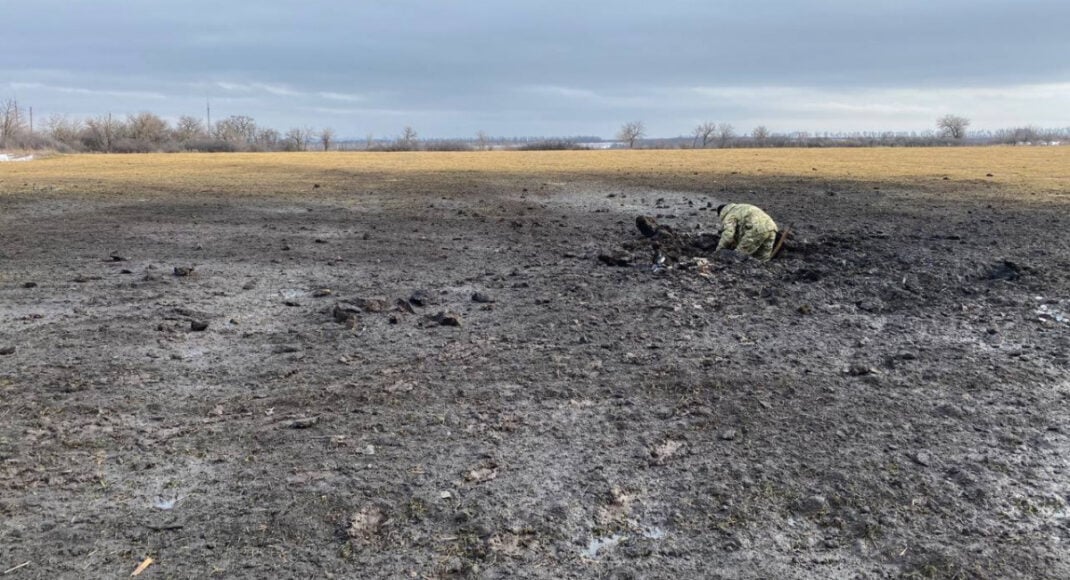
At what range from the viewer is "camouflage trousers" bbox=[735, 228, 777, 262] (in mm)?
9570

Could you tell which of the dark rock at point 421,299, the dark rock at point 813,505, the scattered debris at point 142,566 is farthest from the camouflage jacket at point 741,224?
the scattered debris at point 142,566

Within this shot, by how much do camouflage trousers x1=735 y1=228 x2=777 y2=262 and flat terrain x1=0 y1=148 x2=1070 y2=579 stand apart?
0.60 meters

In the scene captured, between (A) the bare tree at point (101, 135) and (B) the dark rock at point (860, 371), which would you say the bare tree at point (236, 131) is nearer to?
(A) the bare tree at point (101, 135)

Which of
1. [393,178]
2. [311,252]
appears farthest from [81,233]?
[393,178]

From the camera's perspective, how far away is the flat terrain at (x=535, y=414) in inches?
132

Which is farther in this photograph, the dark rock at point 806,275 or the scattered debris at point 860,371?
the dark rock at point 806,275

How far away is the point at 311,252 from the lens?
1084 cm

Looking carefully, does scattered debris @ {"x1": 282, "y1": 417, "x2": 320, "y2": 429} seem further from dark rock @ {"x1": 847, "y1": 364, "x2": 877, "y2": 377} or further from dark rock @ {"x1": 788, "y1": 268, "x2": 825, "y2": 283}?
dark rock @ {"x1": 788, "y1": 268, "x2": 825, "y2": 283}

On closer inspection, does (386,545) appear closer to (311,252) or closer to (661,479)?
(661,479)

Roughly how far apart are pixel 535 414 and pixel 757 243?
18.8ft

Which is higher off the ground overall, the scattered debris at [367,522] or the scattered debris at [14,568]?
the scattered debris at [367,522]

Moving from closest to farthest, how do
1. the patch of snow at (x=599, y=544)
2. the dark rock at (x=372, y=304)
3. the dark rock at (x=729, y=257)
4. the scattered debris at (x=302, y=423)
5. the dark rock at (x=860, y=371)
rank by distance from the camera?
the patch of snow at (x=599, y=544) < the scattered debris at (x=302, y=423) < the dark rock at (x=860, y=371) < the dark rock at (x=372, y=304) < the dark rock at (x=729, y=257)

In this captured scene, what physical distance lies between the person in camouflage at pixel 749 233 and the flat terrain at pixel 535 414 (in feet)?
2.09

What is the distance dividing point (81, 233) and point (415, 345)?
8922 millimetres
